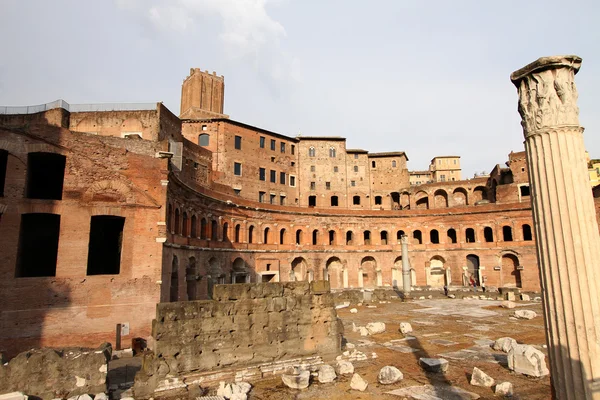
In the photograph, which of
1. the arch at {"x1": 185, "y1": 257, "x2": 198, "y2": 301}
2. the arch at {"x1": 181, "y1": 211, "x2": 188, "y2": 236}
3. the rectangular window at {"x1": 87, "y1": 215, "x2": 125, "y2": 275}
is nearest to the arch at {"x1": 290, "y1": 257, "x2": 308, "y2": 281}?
the arch at {"x1": 185, "y1": 257, "x2": 198, "y2": 301}

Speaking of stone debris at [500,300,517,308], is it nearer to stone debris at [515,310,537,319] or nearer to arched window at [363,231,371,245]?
stone debris at [515,310,537,319]

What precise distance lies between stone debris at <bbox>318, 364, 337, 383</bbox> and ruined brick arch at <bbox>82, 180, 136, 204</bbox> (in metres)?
10.9

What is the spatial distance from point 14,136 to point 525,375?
19.8m

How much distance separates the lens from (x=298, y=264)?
125ft

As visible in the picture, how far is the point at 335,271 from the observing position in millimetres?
39750

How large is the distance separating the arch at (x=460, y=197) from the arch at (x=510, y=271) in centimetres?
1026

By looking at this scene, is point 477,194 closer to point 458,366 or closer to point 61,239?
point 458,366

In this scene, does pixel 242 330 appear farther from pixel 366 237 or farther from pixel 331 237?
pixel 366 237

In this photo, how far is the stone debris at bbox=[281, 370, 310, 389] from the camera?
10297 millimetres

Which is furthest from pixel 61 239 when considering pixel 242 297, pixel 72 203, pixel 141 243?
pixel 242 297

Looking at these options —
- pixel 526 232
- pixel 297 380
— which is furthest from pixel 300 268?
pixel 297 380

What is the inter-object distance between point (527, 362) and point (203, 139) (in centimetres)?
3285

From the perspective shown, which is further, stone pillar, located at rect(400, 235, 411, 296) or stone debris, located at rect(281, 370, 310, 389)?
stone pillar, located at rect(400, 235, 411, 296)

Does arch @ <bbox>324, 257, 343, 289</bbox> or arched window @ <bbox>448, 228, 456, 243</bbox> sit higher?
arched window @ <bbox>448, 228, 456, 243</bbox>
